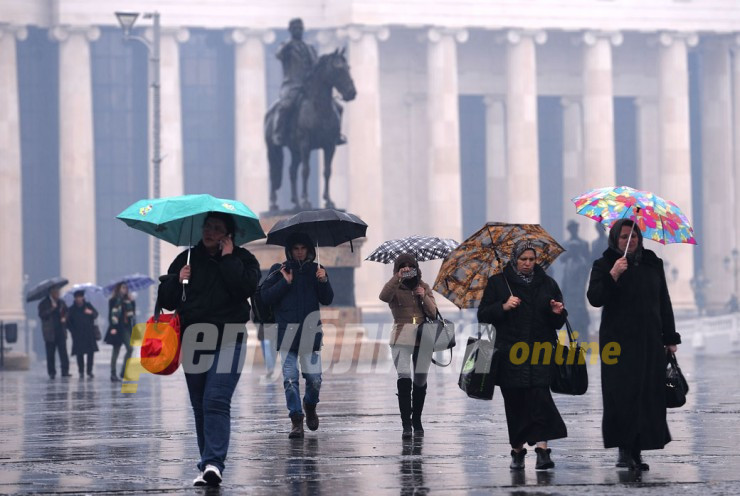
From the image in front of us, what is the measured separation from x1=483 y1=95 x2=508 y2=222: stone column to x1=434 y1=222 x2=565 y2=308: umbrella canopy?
213ft

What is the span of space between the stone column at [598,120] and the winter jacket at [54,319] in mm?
41479

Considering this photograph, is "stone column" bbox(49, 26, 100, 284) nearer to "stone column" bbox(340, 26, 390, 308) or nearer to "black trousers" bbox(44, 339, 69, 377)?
"stone column" bbox(340, 26, 390, 308)

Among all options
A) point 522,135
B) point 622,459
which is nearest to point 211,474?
point 622,459

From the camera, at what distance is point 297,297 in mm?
15844

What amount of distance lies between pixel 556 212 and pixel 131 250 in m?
19.1

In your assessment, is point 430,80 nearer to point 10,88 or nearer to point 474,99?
point 474,99

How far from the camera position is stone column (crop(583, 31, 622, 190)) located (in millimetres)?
73562

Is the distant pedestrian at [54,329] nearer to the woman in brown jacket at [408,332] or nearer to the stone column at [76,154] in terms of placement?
the woman in brown jacket at [408,332]

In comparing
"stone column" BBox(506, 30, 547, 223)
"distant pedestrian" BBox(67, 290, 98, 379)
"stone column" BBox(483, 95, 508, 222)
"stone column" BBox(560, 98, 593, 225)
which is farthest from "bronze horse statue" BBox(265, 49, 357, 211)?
"stone column" BBox(560, 98, 593, 225)

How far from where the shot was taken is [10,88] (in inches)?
2712

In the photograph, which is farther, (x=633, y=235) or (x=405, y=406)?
(x=405, y=406)

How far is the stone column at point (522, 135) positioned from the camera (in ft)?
240

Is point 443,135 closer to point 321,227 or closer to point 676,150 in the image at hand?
point 676,150

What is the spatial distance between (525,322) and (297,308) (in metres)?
3.31
